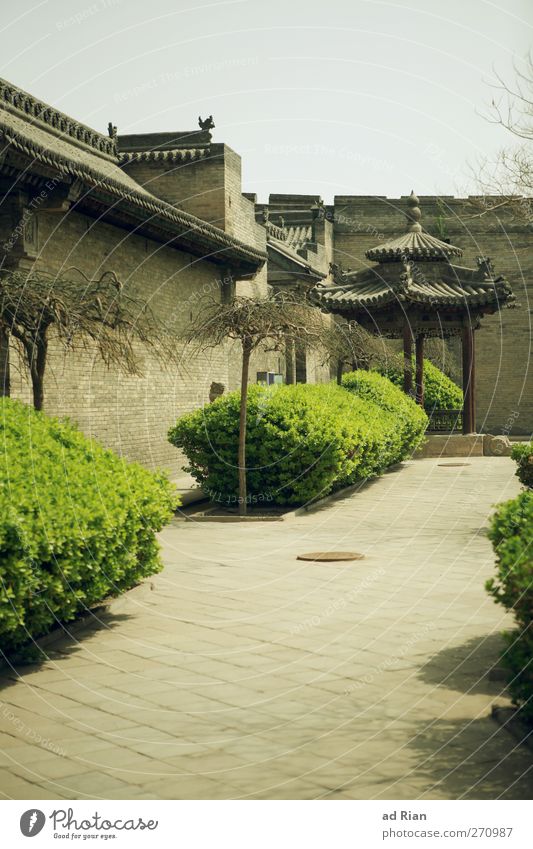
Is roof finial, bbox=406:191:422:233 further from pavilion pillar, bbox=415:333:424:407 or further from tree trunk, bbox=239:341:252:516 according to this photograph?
tree trunk, bbox=239:341:252:516

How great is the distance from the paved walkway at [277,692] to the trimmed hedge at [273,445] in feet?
14.0

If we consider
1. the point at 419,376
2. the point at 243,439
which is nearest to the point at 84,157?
the point at 243,439

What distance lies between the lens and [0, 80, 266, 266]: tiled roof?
435 inches

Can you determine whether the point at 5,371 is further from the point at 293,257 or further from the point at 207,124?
the point at 293,257

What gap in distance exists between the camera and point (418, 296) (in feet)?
76.9

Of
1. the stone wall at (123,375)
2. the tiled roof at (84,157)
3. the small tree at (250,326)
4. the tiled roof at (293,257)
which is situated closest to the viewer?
the tiled roof at (84,157)

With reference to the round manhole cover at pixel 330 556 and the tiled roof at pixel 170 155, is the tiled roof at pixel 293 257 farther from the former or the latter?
the round manhole cover at pixel 330 556

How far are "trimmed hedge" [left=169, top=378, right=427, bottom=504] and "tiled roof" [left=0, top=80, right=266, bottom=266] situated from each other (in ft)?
11.3

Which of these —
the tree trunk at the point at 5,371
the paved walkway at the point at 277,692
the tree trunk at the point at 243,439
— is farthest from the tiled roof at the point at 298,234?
the paved walkway at the point at 277,692

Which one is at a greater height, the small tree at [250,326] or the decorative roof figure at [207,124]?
the decorative roof figure at [207,124]

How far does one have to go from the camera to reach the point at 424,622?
22.7 ft
